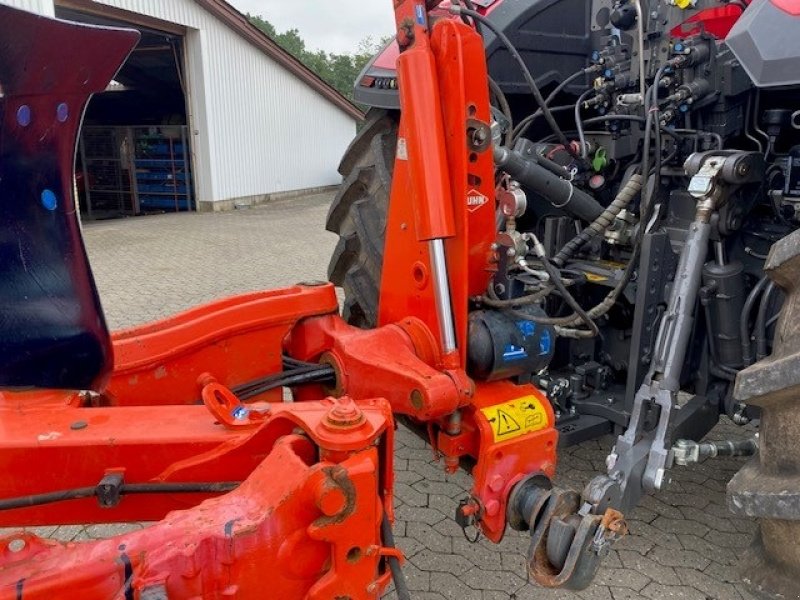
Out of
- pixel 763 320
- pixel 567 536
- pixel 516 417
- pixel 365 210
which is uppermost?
pixel 365 210

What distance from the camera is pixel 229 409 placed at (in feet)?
5.32

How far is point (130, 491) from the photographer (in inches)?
58.9

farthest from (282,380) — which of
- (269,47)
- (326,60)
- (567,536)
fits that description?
(326,60)

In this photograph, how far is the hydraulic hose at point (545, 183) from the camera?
203 cm

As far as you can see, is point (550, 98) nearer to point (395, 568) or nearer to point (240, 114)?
point (395, 568)

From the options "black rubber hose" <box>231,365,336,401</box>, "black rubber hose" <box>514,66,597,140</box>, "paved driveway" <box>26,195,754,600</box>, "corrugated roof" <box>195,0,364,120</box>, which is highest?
"corrugated roof" <box>195,0,364,120</box>

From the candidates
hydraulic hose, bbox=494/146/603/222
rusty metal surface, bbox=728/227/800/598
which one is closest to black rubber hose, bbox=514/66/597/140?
hydraulic hose, bbox=494/146/603/222

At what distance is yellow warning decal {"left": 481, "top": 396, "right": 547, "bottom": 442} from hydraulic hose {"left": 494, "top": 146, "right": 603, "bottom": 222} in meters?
0.64

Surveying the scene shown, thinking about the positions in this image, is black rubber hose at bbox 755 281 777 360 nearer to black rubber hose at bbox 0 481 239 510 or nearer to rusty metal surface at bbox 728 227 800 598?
rusty metal surface at bbox 728 227 800 598

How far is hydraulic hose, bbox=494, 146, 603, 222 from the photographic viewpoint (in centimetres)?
203

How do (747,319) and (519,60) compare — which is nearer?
(747,319)

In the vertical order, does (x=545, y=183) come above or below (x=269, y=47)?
below

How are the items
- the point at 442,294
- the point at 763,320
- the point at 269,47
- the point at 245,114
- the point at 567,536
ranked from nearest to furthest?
the point at 567,536
the point at 442,294
the point at 763,320
the point at 245,114
the point at 269,47

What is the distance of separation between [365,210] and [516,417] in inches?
37.7
